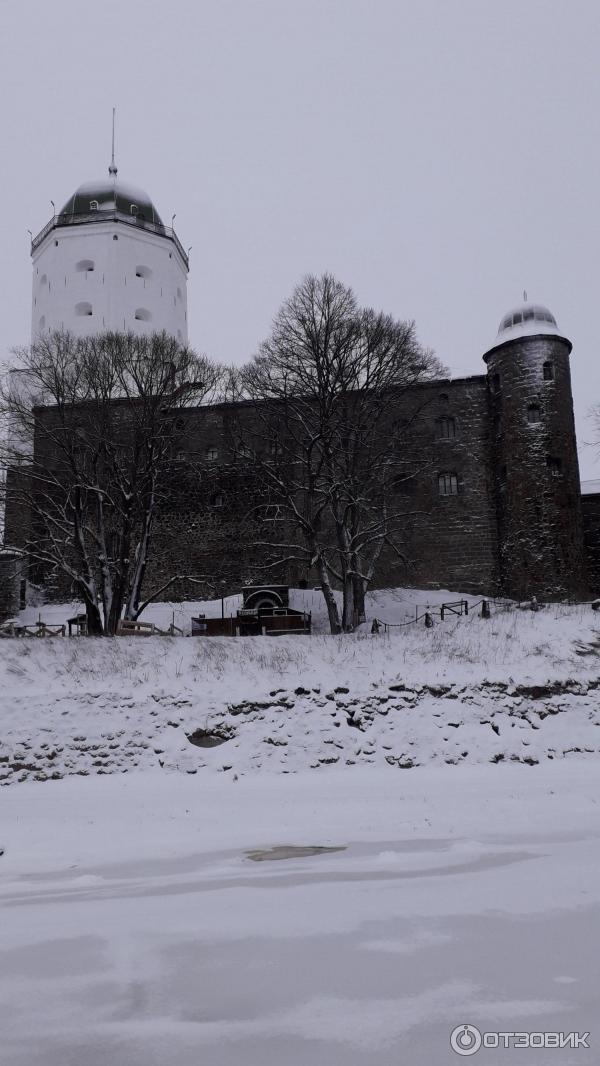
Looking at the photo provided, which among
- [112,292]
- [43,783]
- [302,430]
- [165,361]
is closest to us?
[43,783]

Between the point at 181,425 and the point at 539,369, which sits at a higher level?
the point at 539,369

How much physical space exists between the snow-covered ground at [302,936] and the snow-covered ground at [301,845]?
0.07 feet

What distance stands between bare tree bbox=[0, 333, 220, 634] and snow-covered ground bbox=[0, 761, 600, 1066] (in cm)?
1335

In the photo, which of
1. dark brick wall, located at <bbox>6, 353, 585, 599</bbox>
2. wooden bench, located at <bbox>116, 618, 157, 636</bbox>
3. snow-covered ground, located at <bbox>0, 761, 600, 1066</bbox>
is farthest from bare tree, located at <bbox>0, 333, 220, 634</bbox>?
snow-covered ground, located at <bbox>0, 761, 600, 1066</bbox>

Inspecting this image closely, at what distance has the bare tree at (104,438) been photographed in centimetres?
2336

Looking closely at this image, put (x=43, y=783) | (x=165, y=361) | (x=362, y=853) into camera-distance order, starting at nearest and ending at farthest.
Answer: (x=362, y=853) < (x=43, y=783) < (x=165, y=361)

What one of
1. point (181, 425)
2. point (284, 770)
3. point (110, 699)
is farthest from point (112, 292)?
point (284, 770)

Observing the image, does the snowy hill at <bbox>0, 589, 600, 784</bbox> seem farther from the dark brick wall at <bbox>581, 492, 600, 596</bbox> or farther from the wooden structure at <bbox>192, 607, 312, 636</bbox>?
the dark brick wall at <bbox>581, 492, 600, 596</bbox>

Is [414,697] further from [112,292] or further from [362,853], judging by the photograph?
[112,292]

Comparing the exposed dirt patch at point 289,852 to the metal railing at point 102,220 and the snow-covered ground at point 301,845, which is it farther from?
the metal railing at point 102,220

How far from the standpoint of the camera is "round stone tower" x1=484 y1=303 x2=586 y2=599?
33469mm

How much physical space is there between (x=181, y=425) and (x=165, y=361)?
5924 mm

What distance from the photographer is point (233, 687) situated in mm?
15852

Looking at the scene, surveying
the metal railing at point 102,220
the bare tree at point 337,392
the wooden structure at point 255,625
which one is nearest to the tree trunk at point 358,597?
the bare tree at point 337,392
